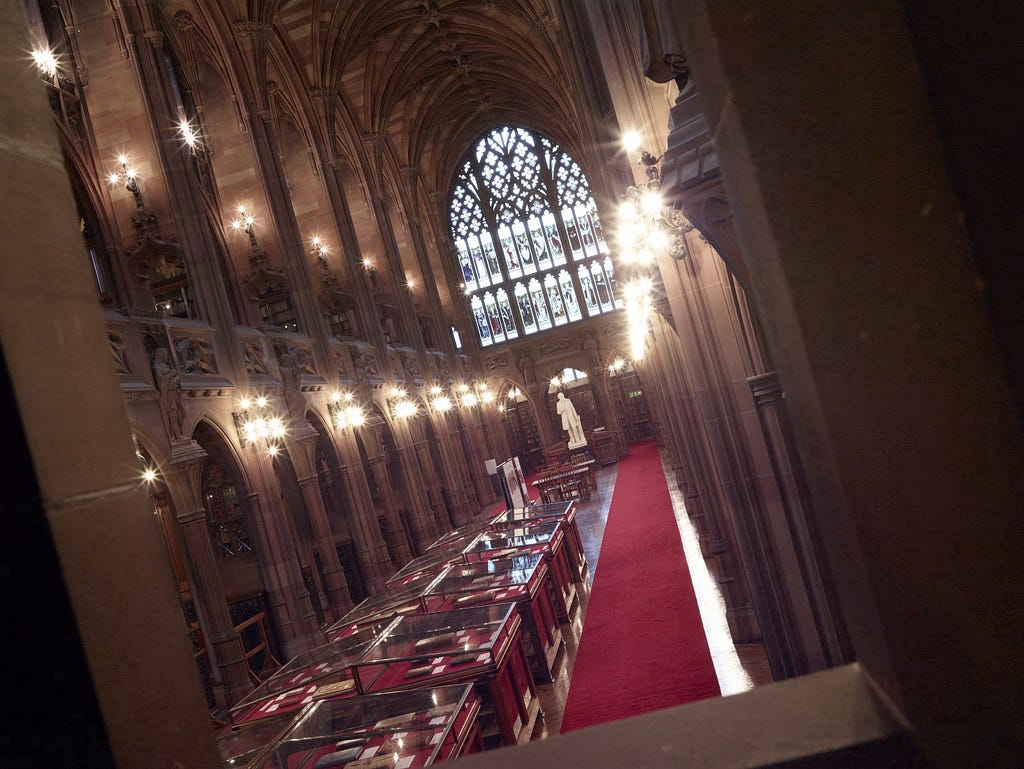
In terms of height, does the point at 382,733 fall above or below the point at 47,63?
below

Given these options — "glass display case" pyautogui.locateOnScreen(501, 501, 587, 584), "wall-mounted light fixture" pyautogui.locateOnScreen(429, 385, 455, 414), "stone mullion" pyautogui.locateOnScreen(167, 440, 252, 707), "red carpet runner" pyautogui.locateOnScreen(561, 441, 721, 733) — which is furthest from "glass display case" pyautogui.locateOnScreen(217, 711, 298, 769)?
"wall-mounted light fixture" pyautogui.locateOnScreen(429, 385, 455, 414)

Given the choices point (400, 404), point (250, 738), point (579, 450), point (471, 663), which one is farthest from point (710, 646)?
point (579, 450)

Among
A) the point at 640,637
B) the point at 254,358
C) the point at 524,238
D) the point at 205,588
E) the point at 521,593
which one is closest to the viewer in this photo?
the point at 521,593

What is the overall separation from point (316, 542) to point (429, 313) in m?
13.5

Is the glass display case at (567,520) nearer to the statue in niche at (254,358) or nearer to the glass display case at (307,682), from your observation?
the glass display case at (307,682)

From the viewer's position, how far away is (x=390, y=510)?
15.7m

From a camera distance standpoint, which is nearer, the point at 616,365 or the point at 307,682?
the point at 307,682

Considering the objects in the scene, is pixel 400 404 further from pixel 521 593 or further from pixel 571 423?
pixel 521 593

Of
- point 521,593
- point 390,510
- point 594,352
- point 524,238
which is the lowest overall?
point 521,593

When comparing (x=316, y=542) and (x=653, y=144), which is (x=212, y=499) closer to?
(x=316, y=542)

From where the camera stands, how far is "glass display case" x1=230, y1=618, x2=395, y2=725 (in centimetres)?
529

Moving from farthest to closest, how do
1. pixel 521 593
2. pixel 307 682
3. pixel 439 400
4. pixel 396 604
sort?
1. pixel 439 400
2. pixel 396 604
3. pixel 521 593
4. pixel 307 682

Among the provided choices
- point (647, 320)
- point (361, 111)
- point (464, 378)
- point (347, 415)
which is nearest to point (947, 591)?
point (647, 320)

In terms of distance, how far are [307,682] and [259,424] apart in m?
5.85
